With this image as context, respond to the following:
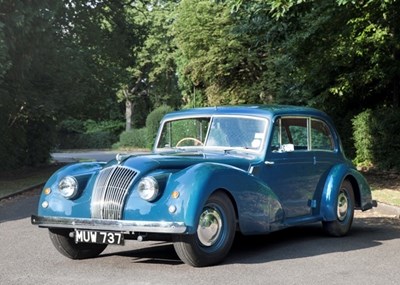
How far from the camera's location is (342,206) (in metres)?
8.98

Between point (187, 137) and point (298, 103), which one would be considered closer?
point (187, 137)

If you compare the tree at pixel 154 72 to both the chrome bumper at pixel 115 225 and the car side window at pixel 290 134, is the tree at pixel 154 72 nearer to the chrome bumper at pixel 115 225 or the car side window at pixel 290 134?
the car side window at pixel 290 134

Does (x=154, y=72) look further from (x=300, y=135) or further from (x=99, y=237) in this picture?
(x=99, y=237)

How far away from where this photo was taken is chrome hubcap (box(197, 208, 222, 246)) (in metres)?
6.62

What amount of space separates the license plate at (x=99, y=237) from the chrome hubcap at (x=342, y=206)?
11.9 feet

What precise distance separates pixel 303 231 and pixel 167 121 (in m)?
2.70

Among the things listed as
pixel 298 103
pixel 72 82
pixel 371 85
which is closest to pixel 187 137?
pixel 371 85

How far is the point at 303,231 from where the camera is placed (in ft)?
31.3

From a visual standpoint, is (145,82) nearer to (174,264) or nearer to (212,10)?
(212,10)

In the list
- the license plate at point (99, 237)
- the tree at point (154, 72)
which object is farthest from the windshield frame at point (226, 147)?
the tree at point (154, 72)

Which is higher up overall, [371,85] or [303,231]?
[371,85]

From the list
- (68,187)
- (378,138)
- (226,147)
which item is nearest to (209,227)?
(226,147)

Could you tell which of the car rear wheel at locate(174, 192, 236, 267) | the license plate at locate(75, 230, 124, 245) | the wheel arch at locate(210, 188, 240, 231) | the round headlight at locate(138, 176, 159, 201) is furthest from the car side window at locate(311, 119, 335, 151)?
the license plate at locate(75, 230, 124, 245)

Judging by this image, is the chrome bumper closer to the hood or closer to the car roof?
the hood
